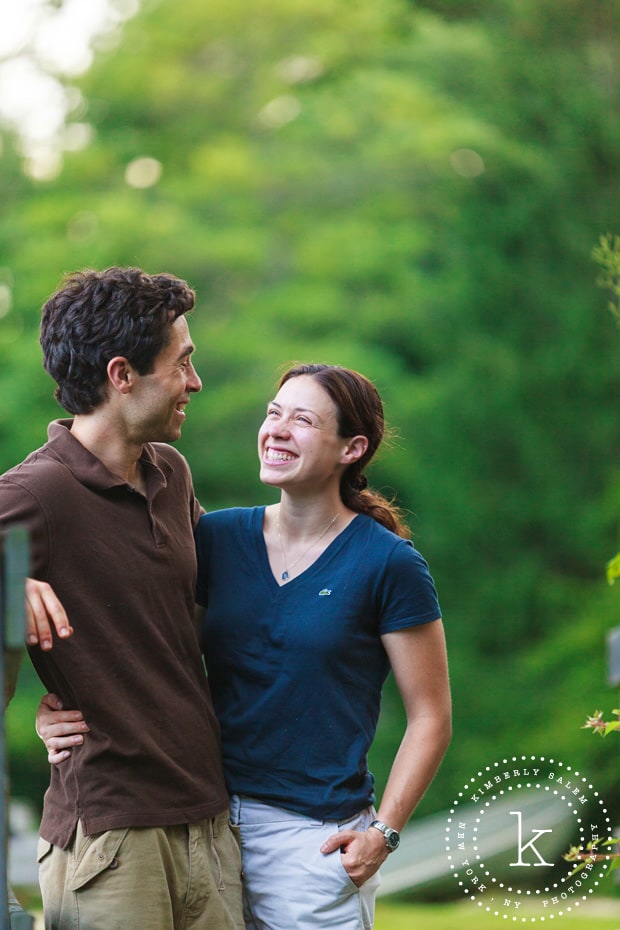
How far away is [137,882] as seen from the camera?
190cm

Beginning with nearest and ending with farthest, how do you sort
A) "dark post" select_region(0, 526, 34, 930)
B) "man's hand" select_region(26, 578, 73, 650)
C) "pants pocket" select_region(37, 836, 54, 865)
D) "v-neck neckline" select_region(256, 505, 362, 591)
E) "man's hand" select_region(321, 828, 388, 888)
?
1. "dark post" select_region(0, 526, 34, 930)
2. "man's hand" select_region(26, 578, 73, 650)
3. "pants pocket" select_region(37, 836, 54, 865)
4. "man's hand" select_region(321, 828, 388, 888)
5. "v-neck neckline" select_region(256, 505, 362, 591)

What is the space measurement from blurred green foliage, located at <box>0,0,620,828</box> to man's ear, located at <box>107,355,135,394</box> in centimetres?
724

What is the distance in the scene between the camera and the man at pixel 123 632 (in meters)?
1.90

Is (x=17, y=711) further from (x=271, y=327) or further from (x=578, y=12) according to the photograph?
(x=578, y=12)

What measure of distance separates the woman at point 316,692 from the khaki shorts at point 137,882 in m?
0.13

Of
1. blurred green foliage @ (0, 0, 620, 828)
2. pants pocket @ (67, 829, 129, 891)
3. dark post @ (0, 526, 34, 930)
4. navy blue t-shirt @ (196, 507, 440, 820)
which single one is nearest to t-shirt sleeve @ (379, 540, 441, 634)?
navy blue t-shirt @ (196, 507, 440, 820)

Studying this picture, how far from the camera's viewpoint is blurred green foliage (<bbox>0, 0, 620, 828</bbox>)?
9625 millimetres

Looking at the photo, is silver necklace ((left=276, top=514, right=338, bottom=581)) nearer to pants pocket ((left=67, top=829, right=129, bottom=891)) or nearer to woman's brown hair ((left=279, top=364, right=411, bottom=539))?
woman's brown hair ((left=279, top=364, right=411, bottom=539))

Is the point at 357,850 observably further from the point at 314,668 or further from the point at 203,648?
the point at 203,648

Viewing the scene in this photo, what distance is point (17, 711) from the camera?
8.89m

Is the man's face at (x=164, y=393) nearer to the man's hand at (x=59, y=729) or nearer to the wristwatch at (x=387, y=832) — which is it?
the man's hand at (x=59, y=729)

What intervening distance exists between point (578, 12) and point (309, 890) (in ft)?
34.2

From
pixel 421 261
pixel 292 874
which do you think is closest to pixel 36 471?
pixel 292 874

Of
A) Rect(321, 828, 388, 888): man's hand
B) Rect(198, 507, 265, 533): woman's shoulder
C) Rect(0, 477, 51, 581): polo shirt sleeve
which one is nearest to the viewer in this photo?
Rect(0, 477, 51, 581): polo shirt sleeve
